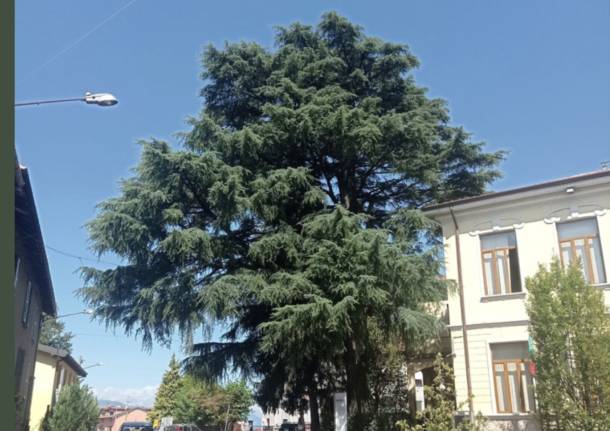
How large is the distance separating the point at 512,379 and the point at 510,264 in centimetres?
342

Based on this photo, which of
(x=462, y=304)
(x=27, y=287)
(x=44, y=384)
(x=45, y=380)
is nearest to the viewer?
(x=462, y=304)

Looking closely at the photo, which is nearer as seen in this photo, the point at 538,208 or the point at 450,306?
the point at 538,208

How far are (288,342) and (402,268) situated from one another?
3.87 metres

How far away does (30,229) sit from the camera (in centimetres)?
1454

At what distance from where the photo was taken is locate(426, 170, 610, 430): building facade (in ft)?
51.0

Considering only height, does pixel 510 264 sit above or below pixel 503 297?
above

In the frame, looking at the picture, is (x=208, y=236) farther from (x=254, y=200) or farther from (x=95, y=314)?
(x=95, y=314)

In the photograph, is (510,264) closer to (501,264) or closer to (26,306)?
(501,264)

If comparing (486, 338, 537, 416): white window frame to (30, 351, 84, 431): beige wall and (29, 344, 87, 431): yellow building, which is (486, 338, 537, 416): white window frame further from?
(29, 344, 87, 431): yellow building

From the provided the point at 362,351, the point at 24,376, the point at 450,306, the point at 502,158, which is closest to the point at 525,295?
the point at 450,306

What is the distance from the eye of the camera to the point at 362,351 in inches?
697

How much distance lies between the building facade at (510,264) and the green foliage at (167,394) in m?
59.3

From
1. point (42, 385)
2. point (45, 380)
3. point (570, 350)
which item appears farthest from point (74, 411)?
point (570, 350)

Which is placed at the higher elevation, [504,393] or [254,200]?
[254,200]
